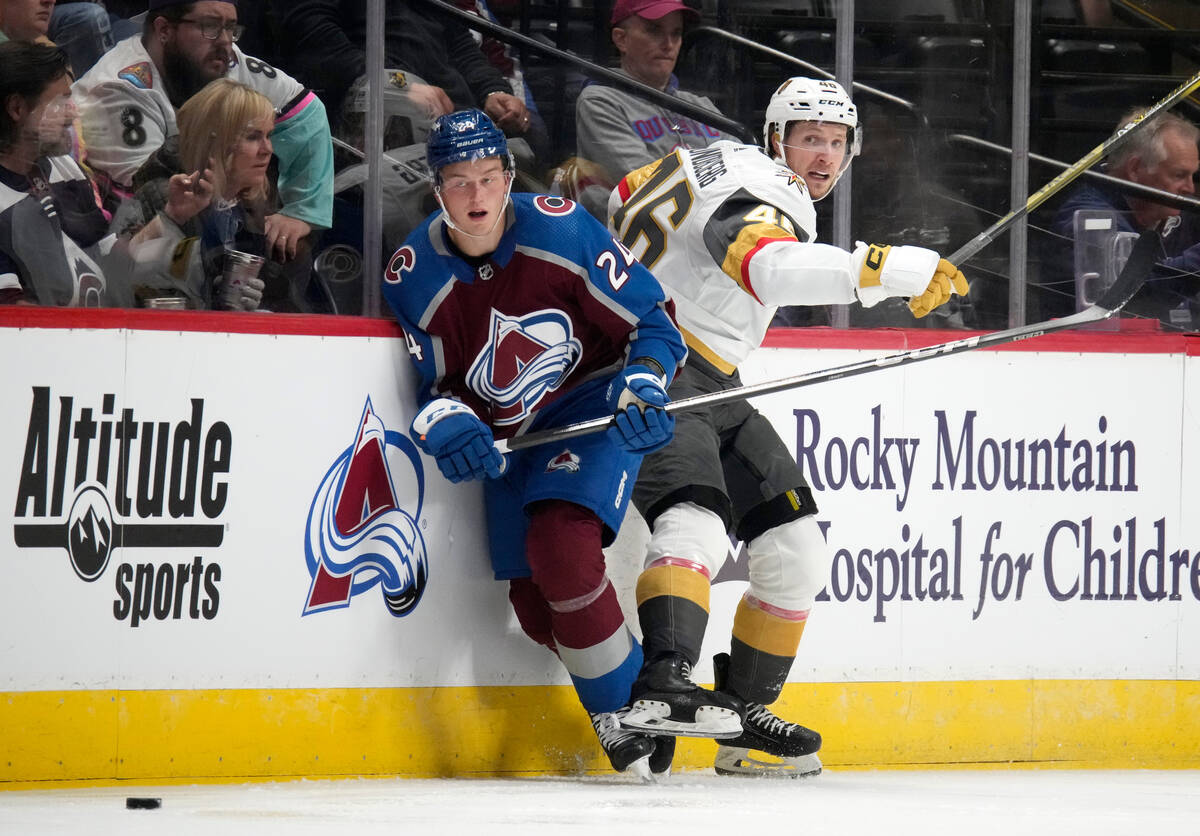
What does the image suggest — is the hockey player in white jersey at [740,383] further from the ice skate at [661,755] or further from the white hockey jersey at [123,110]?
the white hockey jersey at [123,110]

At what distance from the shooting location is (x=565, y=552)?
276 centimetres

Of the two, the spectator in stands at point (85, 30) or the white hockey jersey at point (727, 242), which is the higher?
the spectator in stands at point (85, 30)

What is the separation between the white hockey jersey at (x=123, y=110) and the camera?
288 cm

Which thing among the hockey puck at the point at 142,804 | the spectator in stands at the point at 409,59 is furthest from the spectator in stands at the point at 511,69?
the hockey puck at the point at 142,804

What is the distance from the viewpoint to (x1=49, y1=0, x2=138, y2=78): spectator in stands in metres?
2.86

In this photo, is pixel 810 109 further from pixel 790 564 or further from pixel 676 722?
pixel 676 722

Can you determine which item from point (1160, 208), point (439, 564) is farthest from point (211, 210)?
point (1160, 208)

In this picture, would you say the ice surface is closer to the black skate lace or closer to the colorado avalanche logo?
the black skate lace

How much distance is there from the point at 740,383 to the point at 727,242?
0.38 meters

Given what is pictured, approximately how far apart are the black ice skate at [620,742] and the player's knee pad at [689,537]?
30 centimetres

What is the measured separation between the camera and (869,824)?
7.72 ft

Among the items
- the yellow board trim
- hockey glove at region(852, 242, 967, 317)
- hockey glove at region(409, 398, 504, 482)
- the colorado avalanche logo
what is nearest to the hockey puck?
the yellow board trim

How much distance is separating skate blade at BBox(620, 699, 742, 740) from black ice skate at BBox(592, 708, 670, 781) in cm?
4

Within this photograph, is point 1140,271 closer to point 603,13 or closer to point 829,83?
point 829,83
